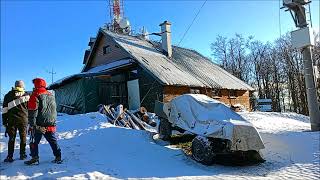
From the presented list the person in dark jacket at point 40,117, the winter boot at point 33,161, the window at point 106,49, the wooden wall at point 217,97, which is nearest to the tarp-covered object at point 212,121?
the person in dark jacket at point 40,117

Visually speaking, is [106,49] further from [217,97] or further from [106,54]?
[217,97]

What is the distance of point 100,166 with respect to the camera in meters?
8.69

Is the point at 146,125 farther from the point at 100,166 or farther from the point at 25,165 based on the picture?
the point at 25,165

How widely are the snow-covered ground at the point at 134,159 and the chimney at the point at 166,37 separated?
12.9m

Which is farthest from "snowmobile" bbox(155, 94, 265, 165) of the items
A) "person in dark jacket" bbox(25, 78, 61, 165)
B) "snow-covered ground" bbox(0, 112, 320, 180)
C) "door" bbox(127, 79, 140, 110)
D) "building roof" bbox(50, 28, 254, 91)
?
"door" bbox(127, 79, 140, 110)

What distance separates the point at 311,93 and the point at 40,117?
12447mm

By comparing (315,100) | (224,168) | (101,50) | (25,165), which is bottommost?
(224,168)

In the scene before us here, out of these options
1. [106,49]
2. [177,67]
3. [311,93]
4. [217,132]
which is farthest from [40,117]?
[106,49]

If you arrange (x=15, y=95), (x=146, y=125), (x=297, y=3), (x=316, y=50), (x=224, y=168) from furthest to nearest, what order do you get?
(x=316, y=50) → (x=297, y=3) → (x=146, y=125) → (x=224, y=168) → (x=15, y=95)

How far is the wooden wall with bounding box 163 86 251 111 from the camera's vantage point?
832 inches

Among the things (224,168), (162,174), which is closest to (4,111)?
(162,174)

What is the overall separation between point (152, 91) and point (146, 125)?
558cm

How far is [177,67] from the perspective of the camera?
2397 centimetres

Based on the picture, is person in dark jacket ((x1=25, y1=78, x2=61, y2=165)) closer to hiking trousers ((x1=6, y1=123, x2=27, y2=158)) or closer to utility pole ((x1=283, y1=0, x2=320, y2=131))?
hiking trousers ((x1=6, y1=123, x2=27, y2=158))
